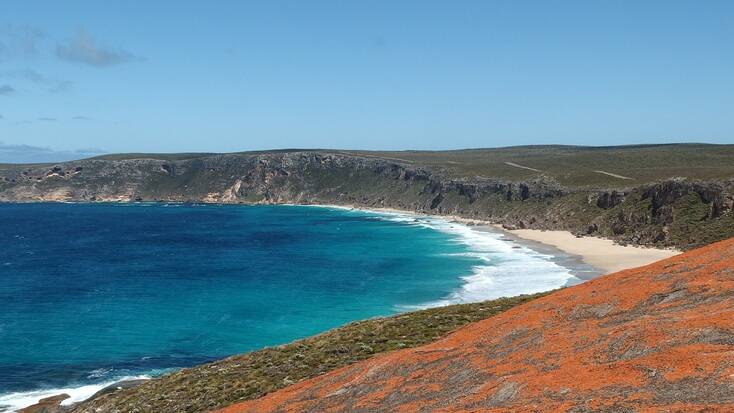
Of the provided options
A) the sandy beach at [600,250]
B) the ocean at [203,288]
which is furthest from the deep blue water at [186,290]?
the sandy beach at [600,250]

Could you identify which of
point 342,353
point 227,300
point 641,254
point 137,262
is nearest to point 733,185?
point 641,254

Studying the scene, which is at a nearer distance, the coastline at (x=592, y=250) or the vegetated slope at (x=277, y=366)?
the vegetated slope at (x=277, y=366)

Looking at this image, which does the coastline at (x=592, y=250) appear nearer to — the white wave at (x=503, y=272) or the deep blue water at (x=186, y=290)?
the white wave at (x=503, y=272)

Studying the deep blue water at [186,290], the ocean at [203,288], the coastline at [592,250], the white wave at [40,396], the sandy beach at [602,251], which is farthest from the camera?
→ the sandy beach at [602,251]

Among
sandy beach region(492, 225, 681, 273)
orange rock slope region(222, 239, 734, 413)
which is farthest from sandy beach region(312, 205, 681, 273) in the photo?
orange rock slope region(222, 239, 734, 413)

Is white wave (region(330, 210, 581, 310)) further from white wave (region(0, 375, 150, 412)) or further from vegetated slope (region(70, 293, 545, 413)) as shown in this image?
white wave (region(0, 375, 150, 412))

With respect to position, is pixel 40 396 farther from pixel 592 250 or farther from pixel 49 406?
pixel 592 250

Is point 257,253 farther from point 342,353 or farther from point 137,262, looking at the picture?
point 342,353
